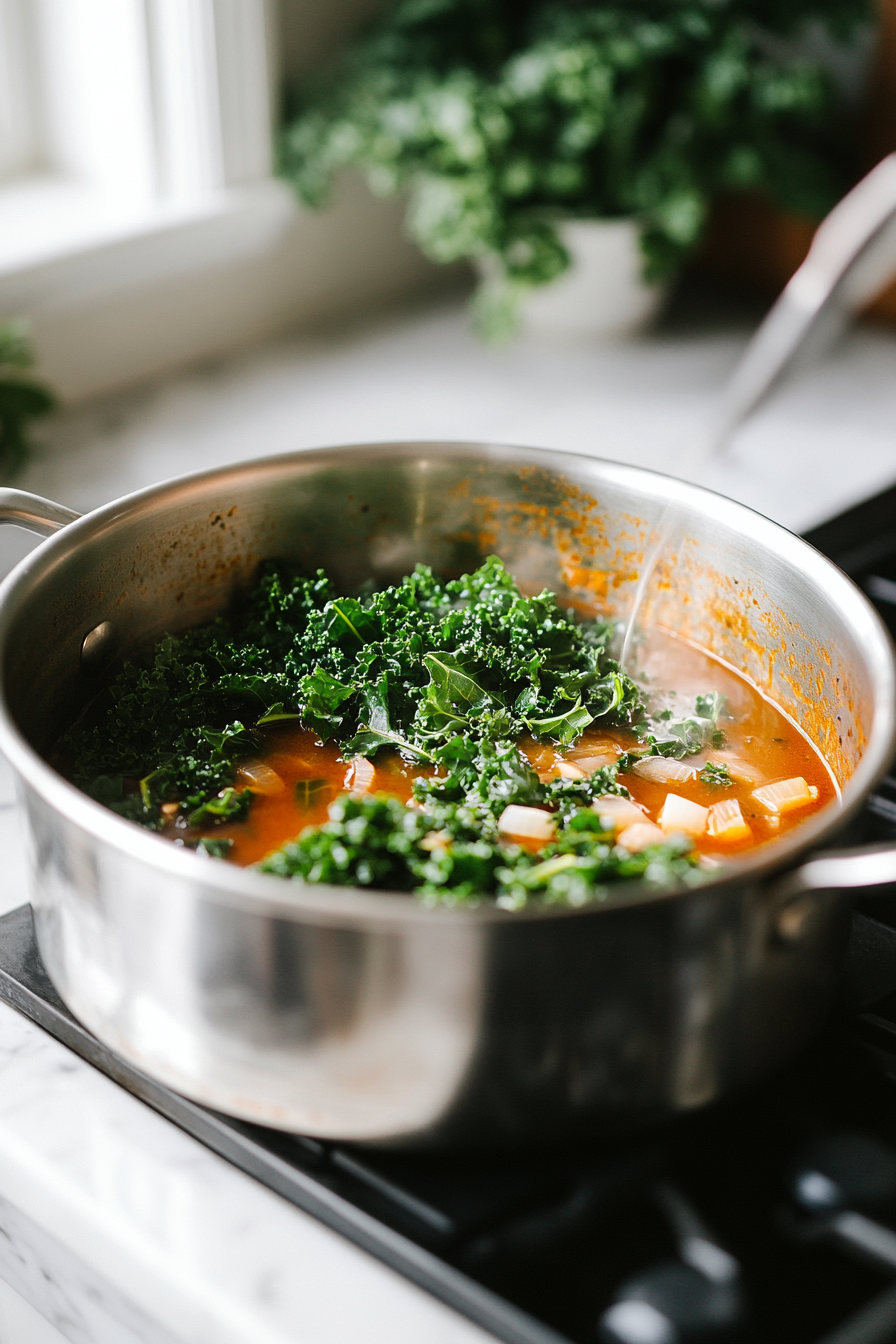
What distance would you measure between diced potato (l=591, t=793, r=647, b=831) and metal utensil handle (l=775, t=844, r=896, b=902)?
306mm

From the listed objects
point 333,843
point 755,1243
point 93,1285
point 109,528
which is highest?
point 109,528

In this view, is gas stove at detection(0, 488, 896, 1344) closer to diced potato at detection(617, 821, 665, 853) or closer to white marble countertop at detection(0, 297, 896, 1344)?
white marble countertop at detection(0, 297, 896, 1344)

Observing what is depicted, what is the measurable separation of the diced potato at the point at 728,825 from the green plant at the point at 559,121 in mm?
1225

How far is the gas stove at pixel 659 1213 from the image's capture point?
76cm

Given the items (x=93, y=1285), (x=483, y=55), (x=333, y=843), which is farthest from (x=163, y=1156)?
(x=483, y=55)

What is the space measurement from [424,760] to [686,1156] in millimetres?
433

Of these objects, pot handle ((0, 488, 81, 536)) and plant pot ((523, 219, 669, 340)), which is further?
plant pot ((523, 219, 669, 340))

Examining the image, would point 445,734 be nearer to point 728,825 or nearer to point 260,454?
point 728,825

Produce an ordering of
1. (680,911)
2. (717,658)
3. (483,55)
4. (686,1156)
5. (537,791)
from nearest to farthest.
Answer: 1. (680,911)
2. (686,1156)
3. (537,791)
4. (717,658)
5. (483,55)

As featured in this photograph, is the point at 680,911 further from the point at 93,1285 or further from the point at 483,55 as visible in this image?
the point at 483,55

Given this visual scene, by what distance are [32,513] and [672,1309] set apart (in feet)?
2.48

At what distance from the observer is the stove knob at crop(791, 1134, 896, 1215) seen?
82 centimetres

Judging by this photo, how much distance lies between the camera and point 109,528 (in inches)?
44.4

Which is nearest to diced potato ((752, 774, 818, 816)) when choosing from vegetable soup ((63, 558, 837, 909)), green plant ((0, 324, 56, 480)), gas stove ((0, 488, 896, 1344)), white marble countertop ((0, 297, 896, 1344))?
vegetable soup ((63, 558, 837, 909))
